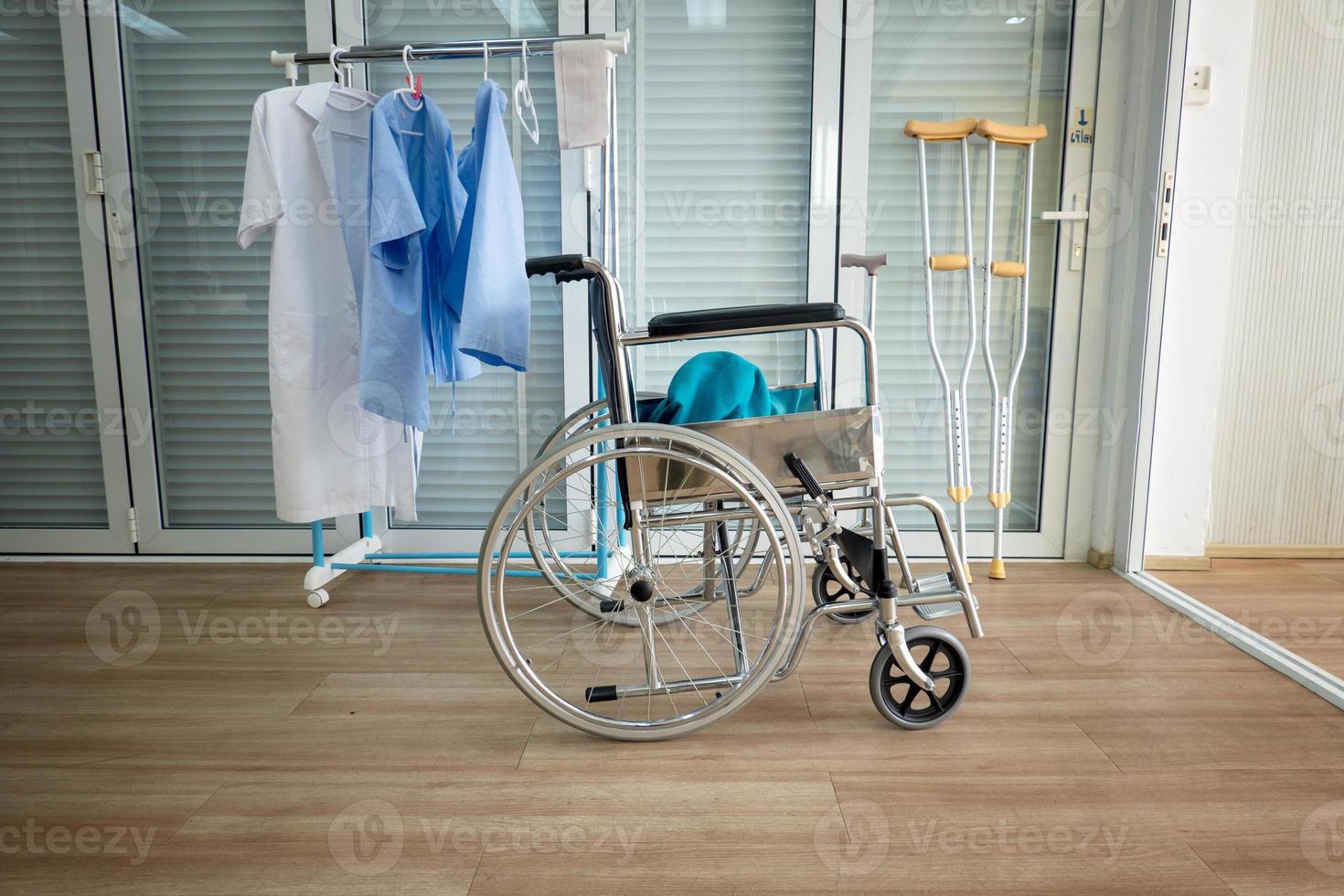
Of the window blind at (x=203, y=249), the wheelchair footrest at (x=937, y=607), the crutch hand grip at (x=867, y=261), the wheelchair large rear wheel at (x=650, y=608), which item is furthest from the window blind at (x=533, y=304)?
the wheelchair footrest at (x=937, y=607)

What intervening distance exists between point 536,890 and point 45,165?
8.48 feet

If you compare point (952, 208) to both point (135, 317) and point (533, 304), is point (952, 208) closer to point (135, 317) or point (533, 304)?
point (533, 304)

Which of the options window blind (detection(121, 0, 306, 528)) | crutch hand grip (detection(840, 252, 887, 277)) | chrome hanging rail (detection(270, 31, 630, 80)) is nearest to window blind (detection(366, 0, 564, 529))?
window blind (detection(121, 0, 306, 528))

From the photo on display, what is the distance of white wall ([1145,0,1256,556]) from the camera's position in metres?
2.17

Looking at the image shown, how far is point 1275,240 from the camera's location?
2098 millimetres

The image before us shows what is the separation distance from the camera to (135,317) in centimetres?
244

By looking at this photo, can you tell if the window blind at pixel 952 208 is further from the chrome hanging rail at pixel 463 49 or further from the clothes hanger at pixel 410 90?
the clothes hanger at pixel 410 90

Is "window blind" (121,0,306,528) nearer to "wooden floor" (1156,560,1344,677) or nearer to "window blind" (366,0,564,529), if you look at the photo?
"window blind" (366,0,564,529)

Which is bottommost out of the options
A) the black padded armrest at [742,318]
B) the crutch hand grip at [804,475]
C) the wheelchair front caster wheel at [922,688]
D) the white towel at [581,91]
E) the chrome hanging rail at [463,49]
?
the wheelchair front caster wheel at [922,688]

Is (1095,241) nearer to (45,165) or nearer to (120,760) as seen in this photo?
(120,760)

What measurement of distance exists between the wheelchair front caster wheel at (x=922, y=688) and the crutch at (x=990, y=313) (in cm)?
96

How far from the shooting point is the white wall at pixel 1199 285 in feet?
7.13

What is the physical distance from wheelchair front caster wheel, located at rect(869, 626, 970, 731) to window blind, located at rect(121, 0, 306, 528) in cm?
198

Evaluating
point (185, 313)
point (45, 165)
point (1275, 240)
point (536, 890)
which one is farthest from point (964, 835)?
point (45, 165)
